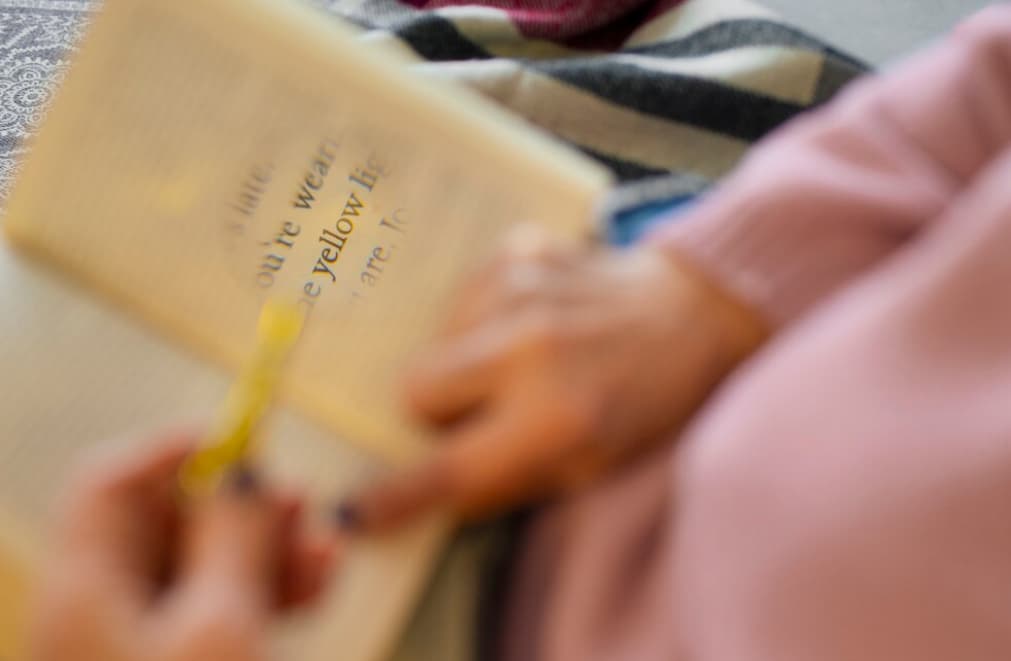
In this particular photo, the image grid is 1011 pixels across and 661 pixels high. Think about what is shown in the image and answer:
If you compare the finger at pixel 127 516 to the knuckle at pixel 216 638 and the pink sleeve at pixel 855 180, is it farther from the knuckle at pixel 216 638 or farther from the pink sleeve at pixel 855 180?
the pink sleeve at pixel 855 180

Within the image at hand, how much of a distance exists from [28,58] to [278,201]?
71 cm

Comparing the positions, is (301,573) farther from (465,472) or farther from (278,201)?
(278,201)

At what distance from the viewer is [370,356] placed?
421 millimetres

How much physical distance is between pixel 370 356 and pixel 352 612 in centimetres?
11

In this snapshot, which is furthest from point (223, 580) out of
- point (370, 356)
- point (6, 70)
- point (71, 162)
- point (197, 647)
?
point (6, 70)

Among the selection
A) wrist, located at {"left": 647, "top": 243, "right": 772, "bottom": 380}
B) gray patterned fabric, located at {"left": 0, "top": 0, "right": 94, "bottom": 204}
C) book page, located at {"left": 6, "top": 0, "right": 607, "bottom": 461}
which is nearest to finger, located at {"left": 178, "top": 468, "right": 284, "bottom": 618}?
book page, located at {"left": 6, "top": 0, "right": 607, "bottom": 461}

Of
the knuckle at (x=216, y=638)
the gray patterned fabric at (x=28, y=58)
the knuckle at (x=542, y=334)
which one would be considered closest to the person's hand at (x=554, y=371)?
the knuckle at (x=542, y=334)

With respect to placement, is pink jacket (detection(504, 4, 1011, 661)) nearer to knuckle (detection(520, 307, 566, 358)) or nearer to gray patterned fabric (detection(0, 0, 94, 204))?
knuckle (detection(520, 307, 566, 358))

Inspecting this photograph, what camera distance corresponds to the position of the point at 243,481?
31 cm

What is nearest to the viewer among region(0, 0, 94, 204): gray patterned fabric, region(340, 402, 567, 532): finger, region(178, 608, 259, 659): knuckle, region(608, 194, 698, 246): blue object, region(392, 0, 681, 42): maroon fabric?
region(178, 608, 259, 659): knuckle

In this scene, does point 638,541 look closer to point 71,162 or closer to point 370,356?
point 370,356

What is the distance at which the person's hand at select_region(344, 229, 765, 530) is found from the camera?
0.37 meters

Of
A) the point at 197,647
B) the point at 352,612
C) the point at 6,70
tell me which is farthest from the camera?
the point at 6,70

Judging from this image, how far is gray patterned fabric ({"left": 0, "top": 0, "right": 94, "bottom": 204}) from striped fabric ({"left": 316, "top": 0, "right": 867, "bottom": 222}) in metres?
0.50
